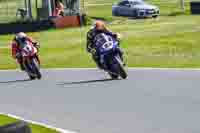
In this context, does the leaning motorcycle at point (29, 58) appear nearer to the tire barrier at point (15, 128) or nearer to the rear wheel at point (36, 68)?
the rear wheel at point (36, 68)

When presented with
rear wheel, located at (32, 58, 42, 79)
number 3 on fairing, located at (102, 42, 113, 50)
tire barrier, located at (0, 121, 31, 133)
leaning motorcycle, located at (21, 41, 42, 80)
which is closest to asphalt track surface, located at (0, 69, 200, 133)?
rear wheel, located at (32, 58, 42, 79)

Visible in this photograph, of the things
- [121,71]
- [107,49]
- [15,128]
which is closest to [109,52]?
[107,49]

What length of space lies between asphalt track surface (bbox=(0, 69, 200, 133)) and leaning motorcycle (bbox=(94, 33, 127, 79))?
13.5 inches

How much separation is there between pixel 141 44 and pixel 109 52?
36.1ft

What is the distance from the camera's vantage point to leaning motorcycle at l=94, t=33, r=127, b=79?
60.5ft

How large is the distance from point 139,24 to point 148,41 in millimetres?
9007

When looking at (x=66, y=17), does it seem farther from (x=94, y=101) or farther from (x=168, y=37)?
(x=94, y=101)

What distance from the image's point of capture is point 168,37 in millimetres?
31172

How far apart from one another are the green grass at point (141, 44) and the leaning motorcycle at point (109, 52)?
300 cm

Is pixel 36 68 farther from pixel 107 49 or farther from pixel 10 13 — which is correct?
pixel 10 13

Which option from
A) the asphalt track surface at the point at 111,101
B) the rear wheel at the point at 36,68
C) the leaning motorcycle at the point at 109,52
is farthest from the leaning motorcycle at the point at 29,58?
the leaning motorcycle at the point at 109,52

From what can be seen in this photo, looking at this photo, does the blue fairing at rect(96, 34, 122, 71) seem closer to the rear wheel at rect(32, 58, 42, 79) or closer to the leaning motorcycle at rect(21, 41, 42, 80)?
the rear wheel at rect(32, 58, 42, 79)

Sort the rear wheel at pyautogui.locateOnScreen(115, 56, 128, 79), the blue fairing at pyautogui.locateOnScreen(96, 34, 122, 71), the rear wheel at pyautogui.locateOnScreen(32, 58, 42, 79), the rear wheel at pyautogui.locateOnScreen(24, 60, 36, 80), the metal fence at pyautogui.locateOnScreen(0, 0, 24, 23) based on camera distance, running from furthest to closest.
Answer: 1. the metal fence at pyautogui.locateOnScreen(0, 0, 24, 23)
2. the rear wheel at pyautogui.locateOnScreen(24, 60, 36, 80)
3. the rear wheel at pyautogui.locateOnScreen(32, 58, 42, 79)
4. the blue fairing at pyautogui.locateOnScreen(96, 34, 122, 71)
5. the rear wheel at pyautogui.locateOnScreen(115, 56, 128, 79)

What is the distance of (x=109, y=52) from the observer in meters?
18.7
